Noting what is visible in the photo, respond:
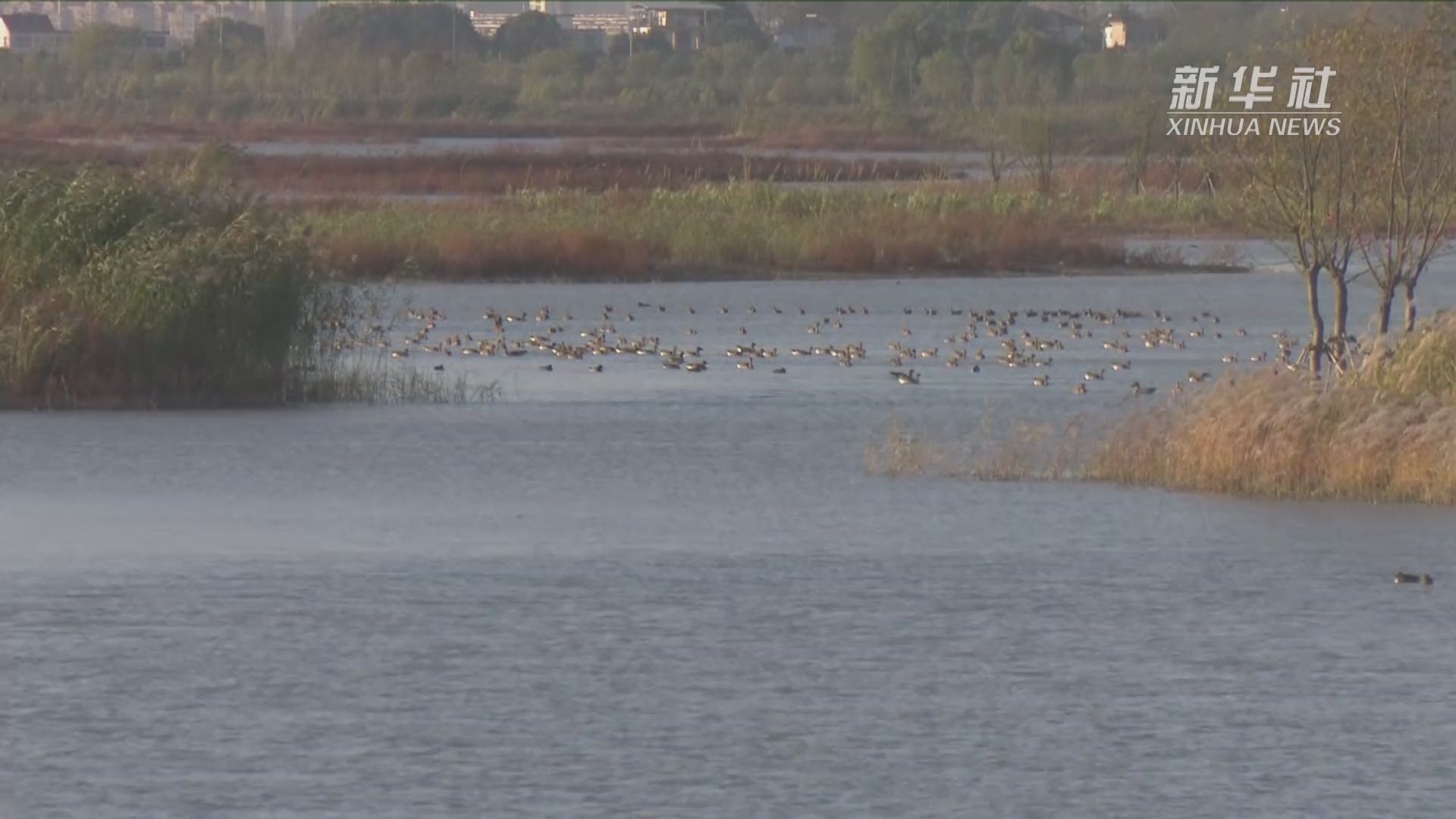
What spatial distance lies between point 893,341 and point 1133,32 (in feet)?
463

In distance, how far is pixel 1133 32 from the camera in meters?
174

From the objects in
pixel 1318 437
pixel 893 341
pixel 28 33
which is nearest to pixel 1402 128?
pixel 1318 437

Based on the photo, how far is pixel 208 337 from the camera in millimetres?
26984

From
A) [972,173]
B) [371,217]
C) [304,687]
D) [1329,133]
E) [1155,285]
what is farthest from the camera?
[972,173]

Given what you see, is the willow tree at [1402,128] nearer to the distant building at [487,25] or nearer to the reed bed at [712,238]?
the reed bed at [712,238]

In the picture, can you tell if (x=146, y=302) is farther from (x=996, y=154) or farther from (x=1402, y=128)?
(x=996, y=154)

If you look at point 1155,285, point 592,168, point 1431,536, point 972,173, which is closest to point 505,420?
A: point 1431,536

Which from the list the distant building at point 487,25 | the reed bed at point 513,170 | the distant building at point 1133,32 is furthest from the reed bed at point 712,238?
the distant building at point 487,25

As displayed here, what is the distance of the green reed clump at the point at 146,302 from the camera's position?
26.6 metres

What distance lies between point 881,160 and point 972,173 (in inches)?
243

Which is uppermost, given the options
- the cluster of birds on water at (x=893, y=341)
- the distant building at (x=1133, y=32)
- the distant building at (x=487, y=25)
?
the distant building at (x=1133, y=32)

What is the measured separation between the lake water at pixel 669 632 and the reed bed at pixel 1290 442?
0.34m

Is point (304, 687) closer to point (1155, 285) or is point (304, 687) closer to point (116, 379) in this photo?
point (116, 379)

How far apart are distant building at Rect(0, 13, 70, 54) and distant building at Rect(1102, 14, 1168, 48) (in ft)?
201
